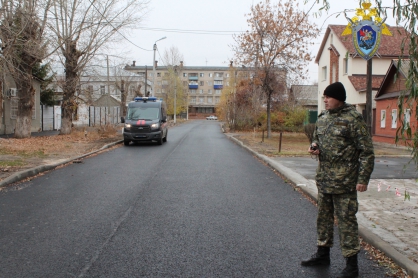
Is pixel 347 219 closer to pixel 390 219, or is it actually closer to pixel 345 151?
pixel 345 151

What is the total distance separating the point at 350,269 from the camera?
166 inches

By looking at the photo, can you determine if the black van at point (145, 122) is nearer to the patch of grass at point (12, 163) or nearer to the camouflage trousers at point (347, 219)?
the patch of grass at point (12, 163)

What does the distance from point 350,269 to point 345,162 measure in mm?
1079

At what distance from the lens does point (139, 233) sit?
571 cm

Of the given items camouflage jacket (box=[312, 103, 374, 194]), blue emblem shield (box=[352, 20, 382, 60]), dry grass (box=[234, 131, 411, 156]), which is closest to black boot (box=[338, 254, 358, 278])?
camouflage jacket (box=[312, 103, 374, 194])

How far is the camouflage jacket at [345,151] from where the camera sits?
13.7ft

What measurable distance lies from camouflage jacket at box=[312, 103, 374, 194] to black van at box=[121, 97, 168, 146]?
58.9 ft

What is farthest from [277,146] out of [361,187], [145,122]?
[361,187]

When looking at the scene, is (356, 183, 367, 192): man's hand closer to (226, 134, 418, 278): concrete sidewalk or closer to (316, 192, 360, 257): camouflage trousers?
(316, 192, 360, 257): camouflage trousers

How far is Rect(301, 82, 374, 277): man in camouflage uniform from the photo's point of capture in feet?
13.8

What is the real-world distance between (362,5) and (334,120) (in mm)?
1961

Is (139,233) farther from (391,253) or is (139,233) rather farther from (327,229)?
(391,253)

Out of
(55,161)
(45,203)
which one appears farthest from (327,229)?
(55,161)

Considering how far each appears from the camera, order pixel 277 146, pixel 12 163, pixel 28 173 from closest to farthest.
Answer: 1. pixel 28 173
2. pixel 12 163
3. pixel 277 146
